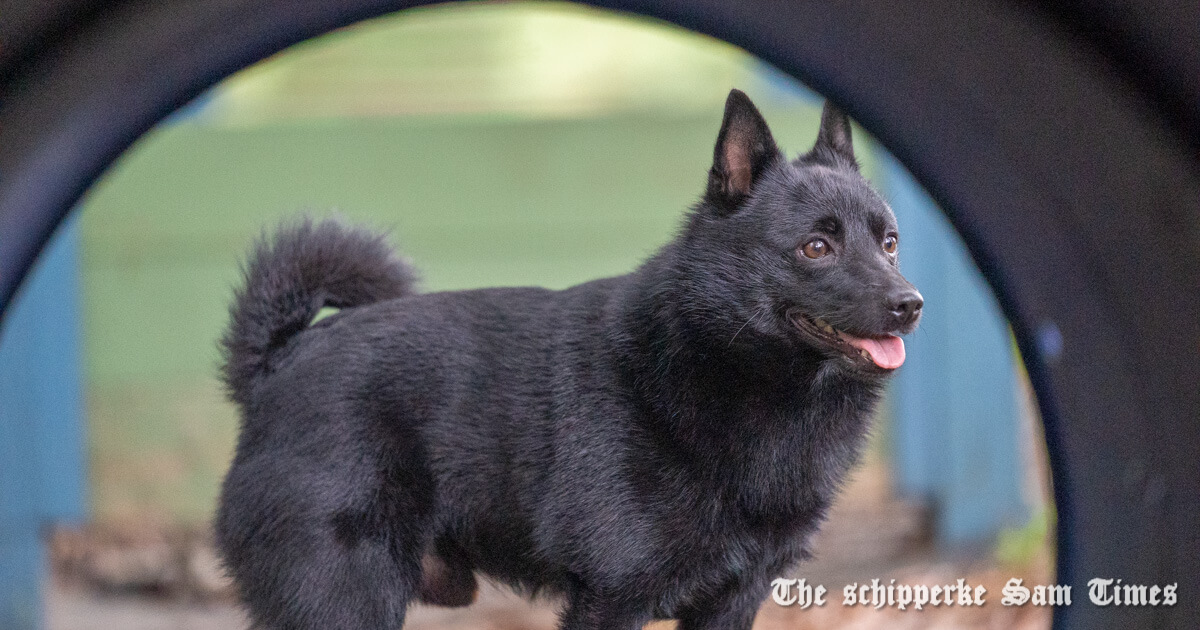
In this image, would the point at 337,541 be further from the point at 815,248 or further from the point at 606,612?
the point at 815,248

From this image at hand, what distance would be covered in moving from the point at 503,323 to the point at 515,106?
10.9 feet

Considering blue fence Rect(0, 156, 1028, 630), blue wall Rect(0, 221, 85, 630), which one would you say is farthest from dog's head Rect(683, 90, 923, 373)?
blue wall Rect(0, 221, 85, 630)

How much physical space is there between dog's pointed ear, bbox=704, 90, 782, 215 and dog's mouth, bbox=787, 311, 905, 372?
0.29 meters

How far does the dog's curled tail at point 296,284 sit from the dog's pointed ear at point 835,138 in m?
1.00

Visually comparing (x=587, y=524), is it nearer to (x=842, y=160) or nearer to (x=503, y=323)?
(x=503, y=323)

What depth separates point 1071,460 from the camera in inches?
70.8

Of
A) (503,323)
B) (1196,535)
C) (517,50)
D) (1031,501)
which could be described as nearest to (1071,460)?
(1196,535)

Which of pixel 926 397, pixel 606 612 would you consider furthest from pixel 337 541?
pixel 926 397

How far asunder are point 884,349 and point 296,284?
127cm

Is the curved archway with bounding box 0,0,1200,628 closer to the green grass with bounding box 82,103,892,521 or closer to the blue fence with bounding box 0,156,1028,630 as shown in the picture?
the blue fence with bounding box 0,156,1028,630

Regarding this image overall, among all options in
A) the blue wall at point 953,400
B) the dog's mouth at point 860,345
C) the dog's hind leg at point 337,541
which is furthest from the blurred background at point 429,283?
the dog's mouth at point 860,345

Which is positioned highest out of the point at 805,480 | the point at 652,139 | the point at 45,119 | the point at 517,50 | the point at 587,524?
the point at 517,50

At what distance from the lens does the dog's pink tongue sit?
1908 mm

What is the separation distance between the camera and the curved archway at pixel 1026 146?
1722mm
